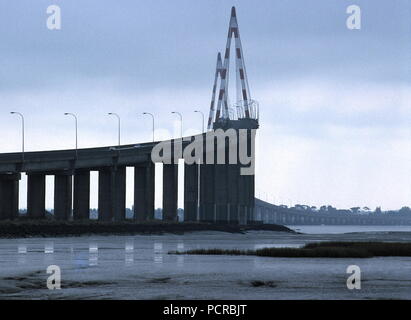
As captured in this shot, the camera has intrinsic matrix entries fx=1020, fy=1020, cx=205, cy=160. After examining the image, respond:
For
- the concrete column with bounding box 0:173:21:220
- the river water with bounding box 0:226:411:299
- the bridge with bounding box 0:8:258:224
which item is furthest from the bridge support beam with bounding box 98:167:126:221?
the river water with bounding box 0:226:411:299

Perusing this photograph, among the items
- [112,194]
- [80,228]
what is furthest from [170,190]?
[80,228]

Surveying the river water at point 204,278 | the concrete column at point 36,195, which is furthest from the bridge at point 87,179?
the river water at point 204,278

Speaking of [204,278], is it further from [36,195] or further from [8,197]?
[36,195]

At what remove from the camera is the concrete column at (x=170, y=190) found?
188125 millimetres

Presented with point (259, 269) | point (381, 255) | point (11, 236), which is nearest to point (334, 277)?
point (259, 269)

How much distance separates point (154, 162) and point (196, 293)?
472ft

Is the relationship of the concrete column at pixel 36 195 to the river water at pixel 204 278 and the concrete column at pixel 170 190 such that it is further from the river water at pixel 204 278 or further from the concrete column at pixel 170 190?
the river water at pixel 204 278

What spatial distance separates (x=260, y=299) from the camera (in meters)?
34.7

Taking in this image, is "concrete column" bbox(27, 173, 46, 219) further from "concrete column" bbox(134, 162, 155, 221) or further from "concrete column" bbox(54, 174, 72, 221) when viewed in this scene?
"concrete column" bbox(134, 162, 155, 221)

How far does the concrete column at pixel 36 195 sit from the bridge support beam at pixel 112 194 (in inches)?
605

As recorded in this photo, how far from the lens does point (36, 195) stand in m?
154

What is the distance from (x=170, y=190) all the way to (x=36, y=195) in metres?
39.5

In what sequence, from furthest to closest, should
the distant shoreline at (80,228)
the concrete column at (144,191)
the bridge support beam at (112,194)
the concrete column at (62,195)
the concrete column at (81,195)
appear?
the concrete column at (144,191), the bridge support beam at (112,194), the concrete column at (81,195), the concrete column at (62,195), the distant shoreline at (80,228)

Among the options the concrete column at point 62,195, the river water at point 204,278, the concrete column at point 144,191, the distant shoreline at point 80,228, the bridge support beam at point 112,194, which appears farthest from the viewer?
the concrete column at point 144,191
